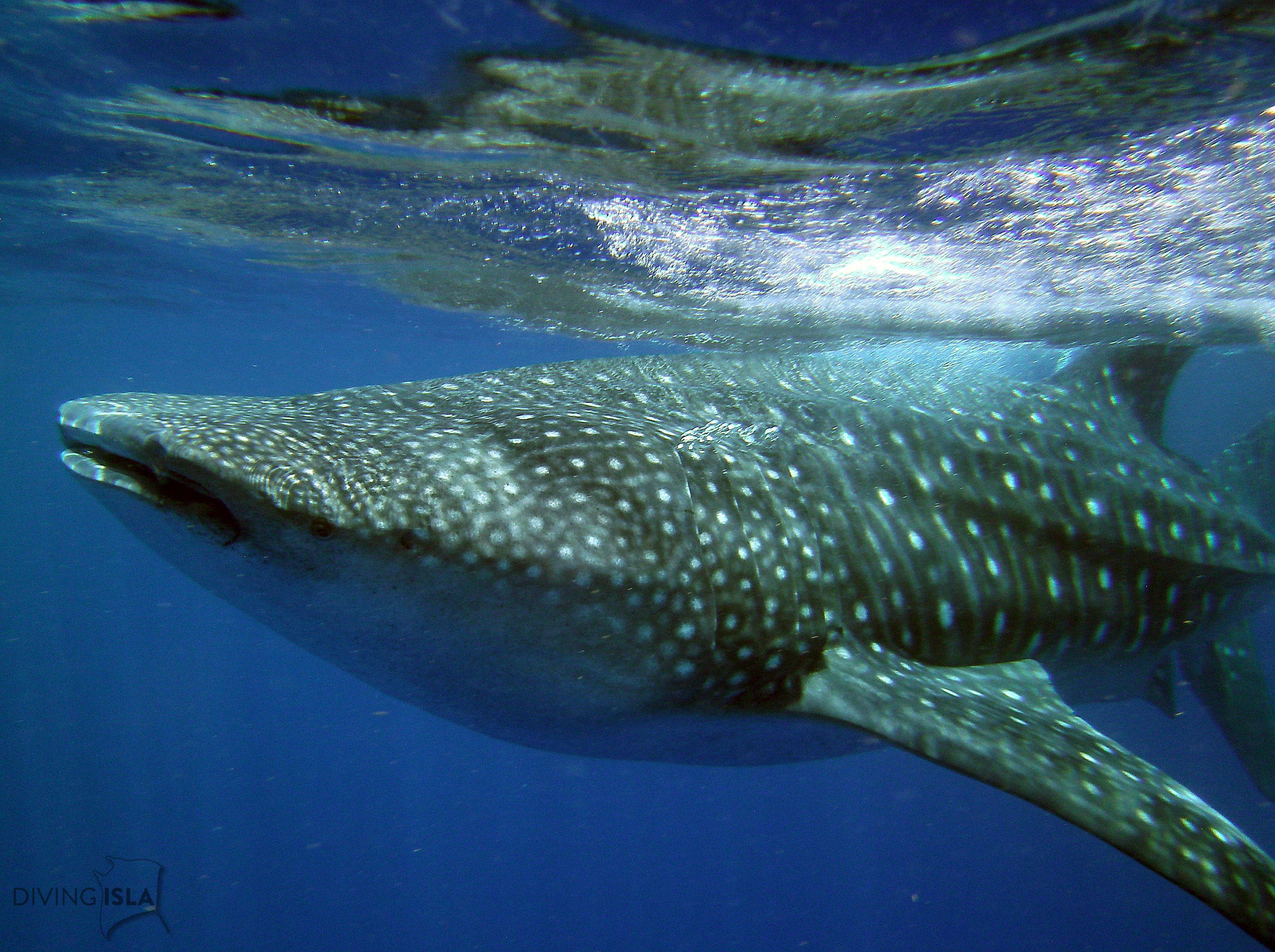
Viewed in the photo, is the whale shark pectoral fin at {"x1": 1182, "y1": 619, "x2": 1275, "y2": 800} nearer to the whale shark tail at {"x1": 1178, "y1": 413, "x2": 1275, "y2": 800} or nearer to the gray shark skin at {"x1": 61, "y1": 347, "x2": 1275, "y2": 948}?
the whale shark tail at {"x1": 1178, "y1": 413, "x2": 1275, "y2": 800}

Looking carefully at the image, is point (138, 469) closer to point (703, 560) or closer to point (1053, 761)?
point (703, 560)

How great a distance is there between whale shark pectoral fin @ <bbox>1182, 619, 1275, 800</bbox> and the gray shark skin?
6.12 feet

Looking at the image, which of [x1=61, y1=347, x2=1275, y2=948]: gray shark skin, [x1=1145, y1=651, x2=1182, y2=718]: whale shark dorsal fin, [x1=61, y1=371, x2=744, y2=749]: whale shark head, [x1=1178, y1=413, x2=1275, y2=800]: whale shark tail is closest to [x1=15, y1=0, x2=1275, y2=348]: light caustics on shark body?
[x1=61, y1=347, x2=1275, y2=948]: gray shark skin

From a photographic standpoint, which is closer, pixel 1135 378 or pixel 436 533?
pixel 436 533

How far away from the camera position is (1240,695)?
6.74 m

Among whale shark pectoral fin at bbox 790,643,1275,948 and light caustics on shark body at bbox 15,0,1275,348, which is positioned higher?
light caustics on shark body at bbox 15,0,1275,348

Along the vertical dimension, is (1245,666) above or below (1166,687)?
above

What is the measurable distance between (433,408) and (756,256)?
7453 mm

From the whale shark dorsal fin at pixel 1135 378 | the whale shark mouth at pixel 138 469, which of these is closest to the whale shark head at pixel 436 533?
the whale shark mouth at pixel 138 469

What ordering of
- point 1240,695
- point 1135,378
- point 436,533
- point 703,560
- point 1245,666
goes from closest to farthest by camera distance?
point 436,533
point 703,560
point 1135,378
point 1245,666
point 1240,695

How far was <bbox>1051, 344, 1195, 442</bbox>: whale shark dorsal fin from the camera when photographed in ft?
20.0

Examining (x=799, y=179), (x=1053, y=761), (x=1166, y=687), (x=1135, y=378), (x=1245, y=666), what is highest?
(x=799, y=179)

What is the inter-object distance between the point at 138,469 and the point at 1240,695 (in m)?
Result: 8.85

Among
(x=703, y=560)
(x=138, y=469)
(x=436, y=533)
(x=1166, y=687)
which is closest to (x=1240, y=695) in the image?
(x=1166, y=687)
